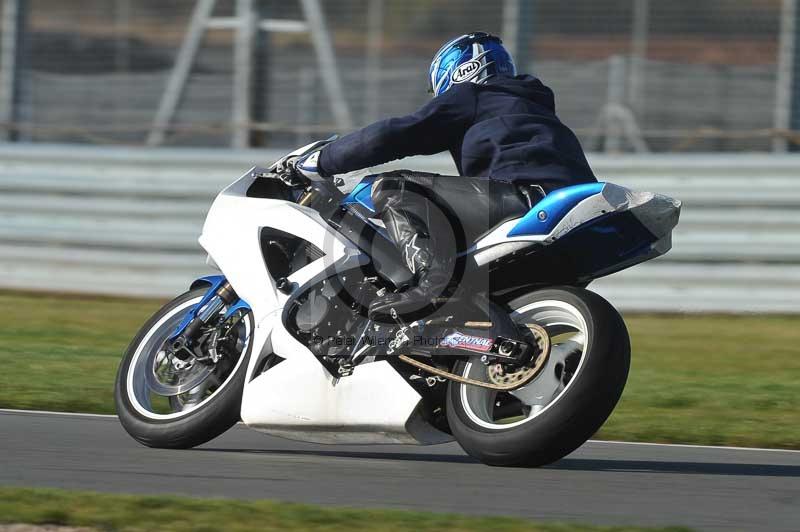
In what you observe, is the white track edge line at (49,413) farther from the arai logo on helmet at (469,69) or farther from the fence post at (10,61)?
the fence post at (10,61)

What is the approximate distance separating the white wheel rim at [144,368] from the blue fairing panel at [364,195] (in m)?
0.66

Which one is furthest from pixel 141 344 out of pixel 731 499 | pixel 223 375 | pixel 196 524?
pixel 731 499

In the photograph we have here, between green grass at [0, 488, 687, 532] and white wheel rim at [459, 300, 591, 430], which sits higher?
white wheel rim at [459, 300, 591, 430]

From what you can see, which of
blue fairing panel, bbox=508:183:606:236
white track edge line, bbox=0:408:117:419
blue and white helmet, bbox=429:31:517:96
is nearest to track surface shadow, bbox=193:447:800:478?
blue fairing panel, bbox=508:183:606:236

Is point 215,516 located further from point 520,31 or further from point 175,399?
point 520,31

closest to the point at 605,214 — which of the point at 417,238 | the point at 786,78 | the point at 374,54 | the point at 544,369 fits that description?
the point at 544,369

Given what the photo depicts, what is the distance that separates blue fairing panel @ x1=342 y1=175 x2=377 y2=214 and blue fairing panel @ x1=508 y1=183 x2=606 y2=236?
29.6 inches

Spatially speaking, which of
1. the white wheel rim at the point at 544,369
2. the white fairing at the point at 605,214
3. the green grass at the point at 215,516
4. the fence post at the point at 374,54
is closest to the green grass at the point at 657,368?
the white wheel rim at the point at 544,369

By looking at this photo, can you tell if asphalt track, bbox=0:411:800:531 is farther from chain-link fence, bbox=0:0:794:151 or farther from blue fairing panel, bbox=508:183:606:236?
chain-link fence, bbox=0:0:794:151

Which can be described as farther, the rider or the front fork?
the front fork

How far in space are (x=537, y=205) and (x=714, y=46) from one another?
23.2 ft

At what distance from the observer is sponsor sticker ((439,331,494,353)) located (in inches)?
207

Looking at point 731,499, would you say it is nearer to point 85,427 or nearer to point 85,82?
point 85,427

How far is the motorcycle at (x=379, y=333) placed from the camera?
16.9 ft
